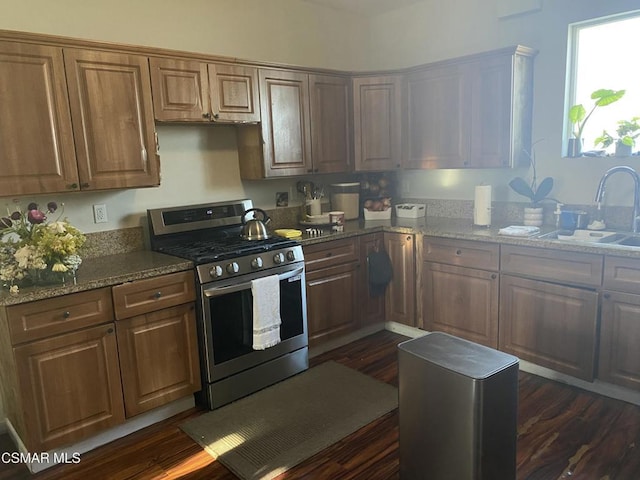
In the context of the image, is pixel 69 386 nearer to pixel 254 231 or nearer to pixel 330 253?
pixel 254 231

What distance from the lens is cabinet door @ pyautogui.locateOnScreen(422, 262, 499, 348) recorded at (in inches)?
124

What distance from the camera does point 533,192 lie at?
339cm

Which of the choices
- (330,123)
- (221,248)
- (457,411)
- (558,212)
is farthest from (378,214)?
(457,411)

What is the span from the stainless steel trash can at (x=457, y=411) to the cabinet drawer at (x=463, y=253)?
121 centimetres

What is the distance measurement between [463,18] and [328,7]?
1.15 metres

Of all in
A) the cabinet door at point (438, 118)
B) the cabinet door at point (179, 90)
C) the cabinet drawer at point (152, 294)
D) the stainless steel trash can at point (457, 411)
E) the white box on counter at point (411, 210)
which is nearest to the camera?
the stainless steel trash can at point (457, 411)

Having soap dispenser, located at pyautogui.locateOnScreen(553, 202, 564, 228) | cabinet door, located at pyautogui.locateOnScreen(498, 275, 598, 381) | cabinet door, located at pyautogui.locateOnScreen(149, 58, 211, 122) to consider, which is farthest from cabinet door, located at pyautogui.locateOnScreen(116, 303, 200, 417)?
soap dispenser, located at pyautogui.locateOnScreen(553, 202, 564, 228)

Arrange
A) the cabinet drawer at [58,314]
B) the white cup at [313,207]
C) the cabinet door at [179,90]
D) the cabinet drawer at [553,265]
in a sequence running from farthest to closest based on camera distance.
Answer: the white cup at [313,207] < the cabinet door at [179,90] < the cabinet drawer at [553,265] < the cabinet drawer at [58,314]

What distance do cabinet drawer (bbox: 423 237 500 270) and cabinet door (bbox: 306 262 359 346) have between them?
1.92ft

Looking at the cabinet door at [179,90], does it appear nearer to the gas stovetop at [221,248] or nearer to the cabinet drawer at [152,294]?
the gas stovetop at [221,248]

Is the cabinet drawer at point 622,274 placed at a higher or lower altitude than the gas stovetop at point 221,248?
lower

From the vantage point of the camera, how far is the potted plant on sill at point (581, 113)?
9.92ft

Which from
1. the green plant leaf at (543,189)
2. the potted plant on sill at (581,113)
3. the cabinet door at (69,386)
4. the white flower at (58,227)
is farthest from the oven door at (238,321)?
the potted plant on sill at (581,113)

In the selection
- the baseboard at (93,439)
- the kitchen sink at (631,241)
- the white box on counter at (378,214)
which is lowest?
the baseboard at (93,439)
